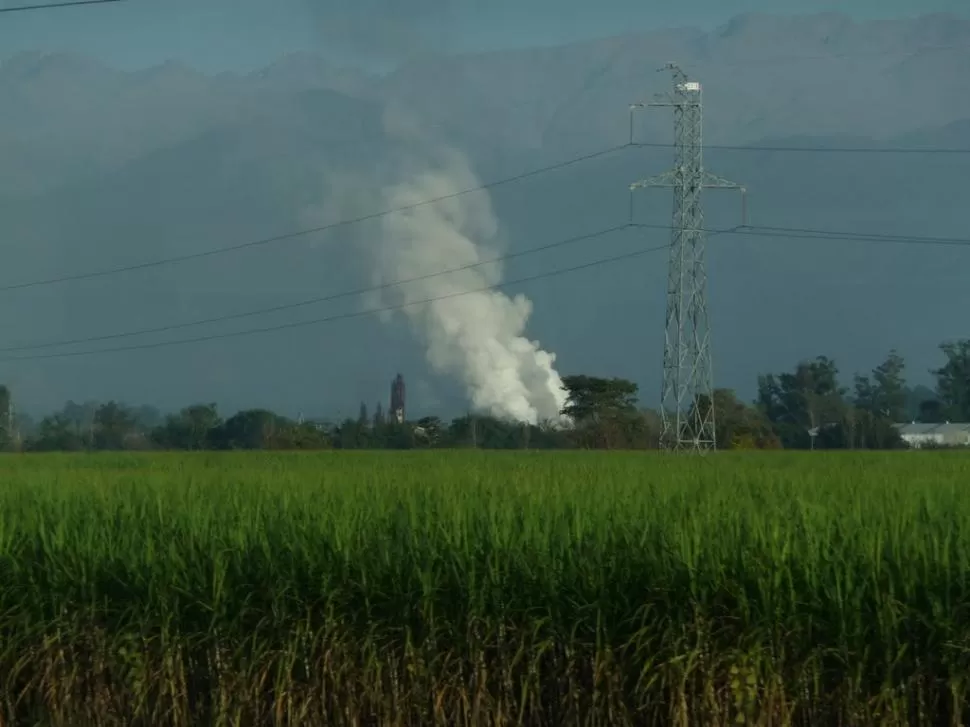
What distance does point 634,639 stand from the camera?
22.1ft

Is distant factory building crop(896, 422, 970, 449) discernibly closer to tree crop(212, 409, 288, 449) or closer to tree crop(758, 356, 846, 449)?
tree crop(758, 356, 846, 449)

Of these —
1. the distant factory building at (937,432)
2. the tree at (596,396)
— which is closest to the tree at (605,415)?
the tree at (596,396)

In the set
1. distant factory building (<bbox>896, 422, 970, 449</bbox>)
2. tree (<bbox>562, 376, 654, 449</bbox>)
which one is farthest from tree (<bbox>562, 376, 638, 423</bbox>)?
distant factory building (<bbox>896, 422, 970, 449</bbox>)

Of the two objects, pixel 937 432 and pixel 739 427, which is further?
pixel 937 432

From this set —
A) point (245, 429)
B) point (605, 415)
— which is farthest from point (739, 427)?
point (245, 429)

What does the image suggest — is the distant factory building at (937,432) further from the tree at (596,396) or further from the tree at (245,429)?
the tree at (245,429)

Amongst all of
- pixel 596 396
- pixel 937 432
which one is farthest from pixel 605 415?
pixel 937 432

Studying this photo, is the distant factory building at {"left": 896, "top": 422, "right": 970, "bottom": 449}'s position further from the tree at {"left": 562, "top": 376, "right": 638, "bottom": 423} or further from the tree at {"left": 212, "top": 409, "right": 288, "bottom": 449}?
the tree at {"left": 212, "top": 409, "right": 288, "bottom": 449}

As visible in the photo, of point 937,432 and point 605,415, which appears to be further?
point 937,432

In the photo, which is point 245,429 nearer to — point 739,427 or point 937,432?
point 739,427

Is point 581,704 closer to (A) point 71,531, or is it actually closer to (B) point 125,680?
(B) point 125,680

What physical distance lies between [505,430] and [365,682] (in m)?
48.2

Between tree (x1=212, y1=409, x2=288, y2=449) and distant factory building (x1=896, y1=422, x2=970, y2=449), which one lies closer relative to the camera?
tree (x1=212, y1=409, x2=288, y2=449)

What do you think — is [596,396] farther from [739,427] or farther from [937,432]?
[937,432]
